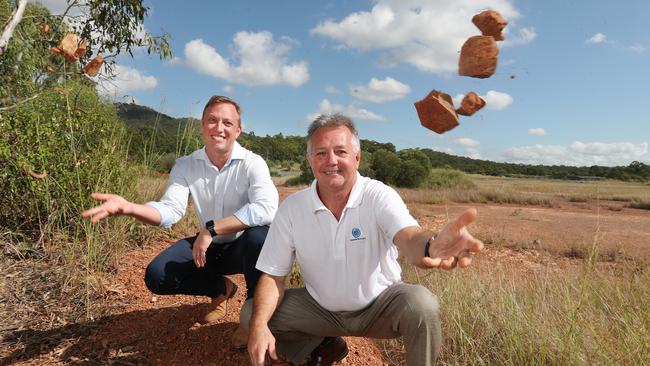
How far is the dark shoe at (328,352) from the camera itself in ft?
8.54

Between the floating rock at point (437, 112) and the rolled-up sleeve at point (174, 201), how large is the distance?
185 cm

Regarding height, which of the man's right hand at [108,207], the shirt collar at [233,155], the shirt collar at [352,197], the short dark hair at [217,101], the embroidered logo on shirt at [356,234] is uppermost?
the short dark hair at [217,101]

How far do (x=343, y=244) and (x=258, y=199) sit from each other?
829 mm

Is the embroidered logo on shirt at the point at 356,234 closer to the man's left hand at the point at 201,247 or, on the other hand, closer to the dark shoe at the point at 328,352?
the dark shoe at the point at 328,352

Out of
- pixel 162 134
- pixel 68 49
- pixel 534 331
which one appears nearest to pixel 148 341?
pixel 534 331

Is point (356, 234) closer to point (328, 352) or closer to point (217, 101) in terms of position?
point (328, 352)

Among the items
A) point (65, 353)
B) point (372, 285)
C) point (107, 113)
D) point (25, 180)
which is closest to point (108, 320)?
point (65, 353)

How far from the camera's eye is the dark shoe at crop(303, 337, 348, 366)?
8.54 feet

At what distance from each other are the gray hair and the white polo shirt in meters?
0.18

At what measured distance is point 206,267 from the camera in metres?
3.08

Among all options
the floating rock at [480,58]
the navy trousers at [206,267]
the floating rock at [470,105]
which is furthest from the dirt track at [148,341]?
the floating rock at [480,58]

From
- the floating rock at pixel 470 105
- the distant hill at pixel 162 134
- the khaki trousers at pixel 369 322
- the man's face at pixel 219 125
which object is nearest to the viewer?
the khaki trousers at pixel 369 322

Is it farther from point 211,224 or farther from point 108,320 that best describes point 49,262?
point 211,224

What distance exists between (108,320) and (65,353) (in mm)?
403
